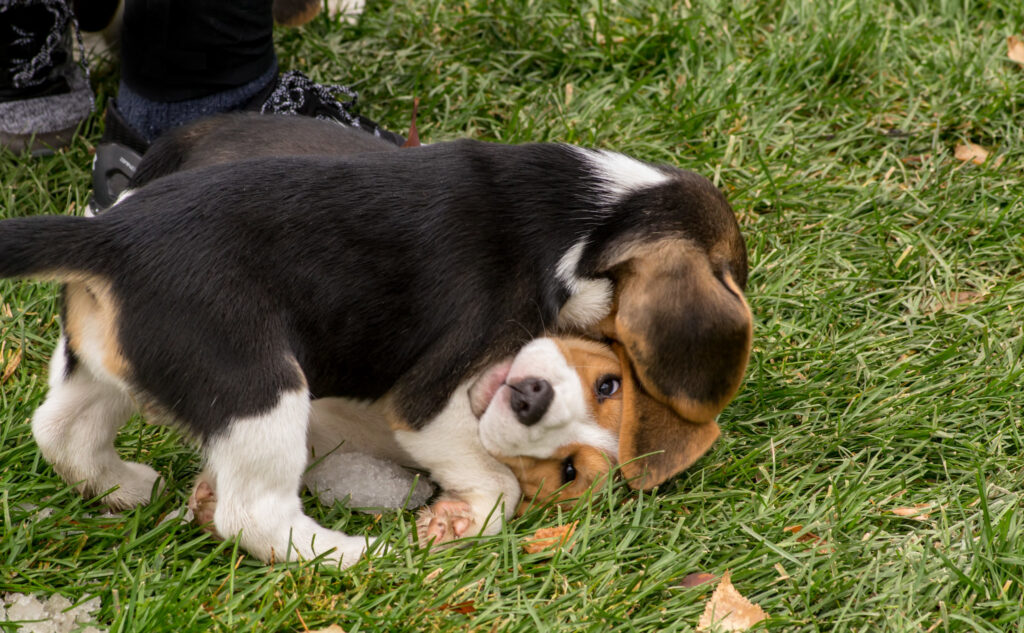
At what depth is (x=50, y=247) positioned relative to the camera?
2869mm

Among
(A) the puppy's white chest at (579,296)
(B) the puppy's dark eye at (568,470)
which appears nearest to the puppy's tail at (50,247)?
(A) the puppy's white chest at (579,296)

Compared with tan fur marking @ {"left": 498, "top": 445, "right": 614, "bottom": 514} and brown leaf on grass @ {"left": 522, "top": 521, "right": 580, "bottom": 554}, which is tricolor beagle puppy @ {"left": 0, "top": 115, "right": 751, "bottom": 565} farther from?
brown leaf on grass @ {"left": 522, "top": 521, "right": 580, "bottom": 554}

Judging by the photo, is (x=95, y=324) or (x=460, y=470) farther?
(x=460, y=470)

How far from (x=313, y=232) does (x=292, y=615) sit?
98 cm

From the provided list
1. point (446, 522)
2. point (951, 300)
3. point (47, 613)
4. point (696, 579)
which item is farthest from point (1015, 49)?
point (47, 613)

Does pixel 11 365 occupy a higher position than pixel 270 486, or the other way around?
pixel 270 486

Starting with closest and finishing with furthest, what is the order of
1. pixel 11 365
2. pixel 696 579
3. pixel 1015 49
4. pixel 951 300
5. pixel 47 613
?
1. pixel 47 613
2. pixel 696 579
3. pixel 11 365
4. pixel 951 300
5. pixel 1015 49

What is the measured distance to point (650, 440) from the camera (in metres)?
3.34

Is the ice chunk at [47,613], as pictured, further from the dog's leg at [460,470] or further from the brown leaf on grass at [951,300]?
the brown leaf on grass at [951,300]

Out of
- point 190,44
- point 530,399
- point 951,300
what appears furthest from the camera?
point 190,44

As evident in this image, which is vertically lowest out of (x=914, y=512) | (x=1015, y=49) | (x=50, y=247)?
(x=914, y=512)

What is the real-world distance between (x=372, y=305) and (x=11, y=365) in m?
1.40

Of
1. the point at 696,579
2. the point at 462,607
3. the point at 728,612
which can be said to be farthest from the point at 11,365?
the point at 728,612

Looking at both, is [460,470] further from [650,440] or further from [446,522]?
[650,440]
